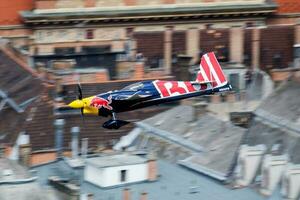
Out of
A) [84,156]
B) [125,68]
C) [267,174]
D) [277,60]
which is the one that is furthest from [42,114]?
[277,60]

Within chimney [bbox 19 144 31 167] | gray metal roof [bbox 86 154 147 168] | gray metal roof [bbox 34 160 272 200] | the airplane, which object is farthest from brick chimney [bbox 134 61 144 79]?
the airplane

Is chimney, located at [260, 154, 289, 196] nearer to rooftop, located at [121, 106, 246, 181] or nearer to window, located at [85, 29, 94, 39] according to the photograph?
rooftop, located at [121, 106, 246, 181]

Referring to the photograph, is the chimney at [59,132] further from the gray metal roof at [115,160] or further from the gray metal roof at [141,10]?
the gray metal roof at [141,10]

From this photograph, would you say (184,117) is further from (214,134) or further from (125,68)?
(125,68)

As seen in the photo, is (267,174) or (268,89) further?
(268,89)

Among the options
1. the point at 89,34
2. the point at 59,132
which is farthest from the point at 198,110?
the point at 89,34

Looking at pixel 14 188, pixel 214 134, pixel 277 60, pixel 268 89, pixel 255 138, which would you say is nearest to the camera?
pixel 14 188
